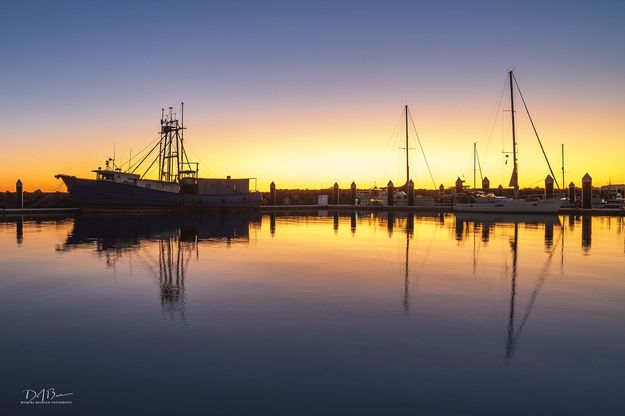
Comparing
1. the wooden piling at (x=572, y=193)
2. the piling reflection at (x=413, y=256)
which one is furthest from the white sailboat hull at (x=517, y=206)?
the piling reflection at (x=413, y=256)

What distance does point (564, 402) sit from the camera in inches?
180

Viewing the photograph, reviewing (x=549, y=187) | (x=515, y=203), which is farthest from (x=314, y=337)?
(x=549, y=187)

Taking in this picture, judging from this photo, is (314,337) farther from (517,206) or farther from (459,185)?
(459,185)

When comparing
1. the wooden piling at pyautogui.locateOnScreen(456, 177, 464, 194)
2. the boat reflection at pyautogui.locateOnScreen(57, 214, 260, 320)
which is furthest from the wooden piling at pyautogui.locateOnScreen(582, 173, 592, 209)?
the boat reflection at pyautogui.locateOnScreen(57, 214, 260, 320)

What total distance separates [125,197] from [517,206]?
3806cm

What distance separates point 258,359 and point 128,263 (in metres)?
8.86

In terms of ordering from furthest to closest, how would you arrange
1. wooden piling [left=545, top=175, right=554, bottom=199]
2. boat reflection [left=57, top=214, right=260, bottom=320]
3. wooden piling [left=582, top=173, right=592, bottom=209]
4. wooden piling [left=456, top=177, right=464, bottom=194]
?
wooden piling [left=456, top=177, right=464, bottom=194] → wooden piling [left=545, top=175, right=554, bottom=199] → wooden piling [left=582, top=173, right=592, bottom=209] → boat reflection [left=57, top=214, right=260, bottom=320]

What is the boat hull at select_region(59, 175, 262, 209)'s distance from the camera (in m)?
42.7

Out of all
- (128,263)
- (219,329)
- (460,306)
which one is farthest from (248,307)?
(128,263)

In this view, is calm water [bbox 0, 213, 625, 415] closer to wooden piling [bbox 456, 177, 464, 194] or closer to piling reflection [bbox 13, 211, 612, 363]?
piling reflection [bbox 13, 211, 612, 363]

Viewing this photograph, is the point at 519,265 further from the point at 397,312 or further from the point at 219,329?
the point at 219,329

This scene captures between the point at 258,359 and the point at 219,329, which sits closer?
the point at 258,359

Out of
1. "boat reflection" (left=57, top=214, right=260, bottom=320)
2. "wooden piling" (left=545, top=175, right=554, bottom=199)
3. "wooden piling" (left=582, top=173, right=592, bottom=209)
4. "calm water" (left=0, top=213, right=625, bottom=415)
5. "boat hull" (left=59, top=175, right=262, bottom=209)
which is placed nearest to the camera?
"calm water" (left=0, top=213, right=625, bottom=415)

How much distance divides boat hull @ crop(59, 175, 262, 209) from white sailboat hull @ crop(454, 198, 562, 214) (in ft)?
93.0
